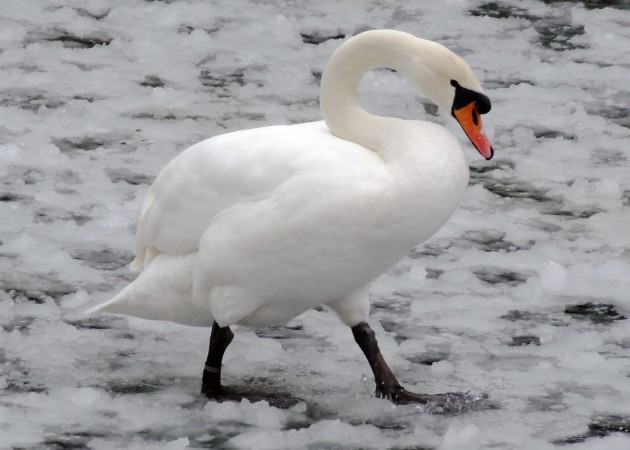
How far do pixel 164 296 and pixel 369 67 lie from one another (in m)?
1.09

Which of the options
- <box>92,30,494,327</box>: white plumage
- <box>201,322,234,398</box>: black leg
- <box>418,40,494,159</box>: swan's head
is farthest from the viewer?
<box>201,322,234,398</box>: black leg

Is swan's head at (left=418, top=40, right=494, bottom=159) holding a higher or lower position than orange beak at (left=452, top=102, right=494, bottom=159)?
higher

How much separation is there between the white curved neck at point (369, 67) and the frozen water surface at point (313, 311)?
975 mm

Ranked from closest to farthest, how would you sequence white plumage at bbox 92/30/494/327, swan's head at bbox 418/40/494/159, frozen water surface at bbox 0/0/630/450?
white plumage at bbox 92/30/494/327
swan's head at bbox 418/40/494/159
frozen water surface at bbox 0/0/630/450

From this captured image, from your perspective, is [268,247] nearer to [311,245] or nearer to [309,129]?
[311,245]

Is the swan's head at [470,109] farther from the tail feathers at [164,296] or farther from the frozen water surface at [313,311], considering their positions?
the tail feathers at [164,296]

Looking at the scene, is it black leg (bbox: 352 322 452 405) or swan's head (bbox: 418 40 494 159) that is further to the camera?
black leg (bbox: 352 322 452 405)

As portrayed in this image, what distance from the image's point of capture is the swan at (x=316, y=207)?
15.8 feet

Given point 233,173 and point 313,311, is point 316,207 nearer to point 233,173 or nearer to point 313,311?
point 233,173

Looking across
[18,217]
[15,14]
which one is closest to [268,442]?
[18,217]

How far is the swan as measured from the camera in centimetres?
481

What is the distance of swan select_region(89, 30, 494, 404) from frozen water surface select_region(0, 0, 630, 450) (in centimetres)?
28

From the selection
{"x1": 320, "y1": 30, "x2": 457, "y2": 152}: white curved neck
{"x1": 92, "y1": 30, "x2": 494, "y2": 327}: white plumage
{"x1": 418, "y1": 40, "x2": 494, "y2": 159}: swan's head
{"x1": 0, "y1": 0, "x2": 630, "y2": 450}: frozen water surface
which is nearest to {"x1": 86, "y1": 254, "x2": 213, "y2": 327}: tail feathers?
{"x1": 92, "y1": 30, "x2": 494, "y2": 327}: white plumage

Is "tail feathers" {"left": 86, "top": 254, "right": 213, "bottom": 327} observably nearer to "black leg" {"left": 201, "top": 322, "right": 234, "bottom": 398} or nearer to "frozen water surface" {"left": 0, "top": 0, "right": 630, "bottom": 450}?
"black leg" {"left": 201, "top": 322, "right": 234, "bottom": 398}
